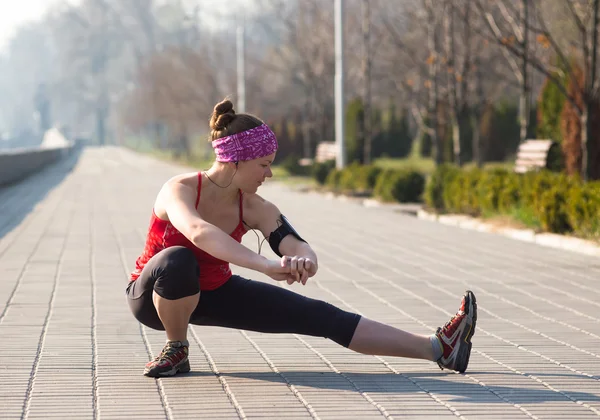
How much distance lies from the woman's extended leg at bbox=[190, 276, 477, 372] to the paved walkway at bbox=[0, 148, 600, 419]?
13 centimetres

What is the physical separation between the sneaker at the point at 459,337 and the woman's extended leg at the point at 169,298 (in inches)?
48.1

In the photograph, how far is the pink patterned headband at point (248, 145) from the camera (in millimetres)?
5773

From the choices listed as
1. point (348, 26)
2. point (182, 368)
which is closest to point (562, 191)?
point (182, 368)

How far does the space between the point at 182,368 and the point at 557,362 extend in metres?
1.97

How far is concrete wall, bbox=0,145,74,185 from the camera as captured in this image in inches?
1355

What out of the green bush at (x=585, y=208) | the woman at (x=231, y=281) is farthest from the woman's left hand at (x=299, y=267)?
the green bush at (x=585, y=208)

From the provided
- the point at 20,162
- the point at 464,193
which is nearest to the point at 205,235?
the point at 464,193

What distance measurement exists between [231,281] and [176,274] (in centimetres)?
49

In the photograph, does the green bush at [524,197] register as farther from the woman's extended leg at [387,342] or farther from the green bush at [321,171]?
the green bush at [321,171]

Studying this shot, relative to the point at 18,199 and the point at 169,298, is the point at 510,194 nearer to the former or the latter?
the point at 169,298

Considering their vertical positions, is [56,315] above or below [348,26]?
below

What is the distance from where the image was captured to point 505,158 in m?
43.9

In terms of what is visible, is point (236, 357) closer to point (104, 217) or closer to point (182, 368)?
point (182, 368)

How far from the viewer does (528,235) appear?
47.2ft
